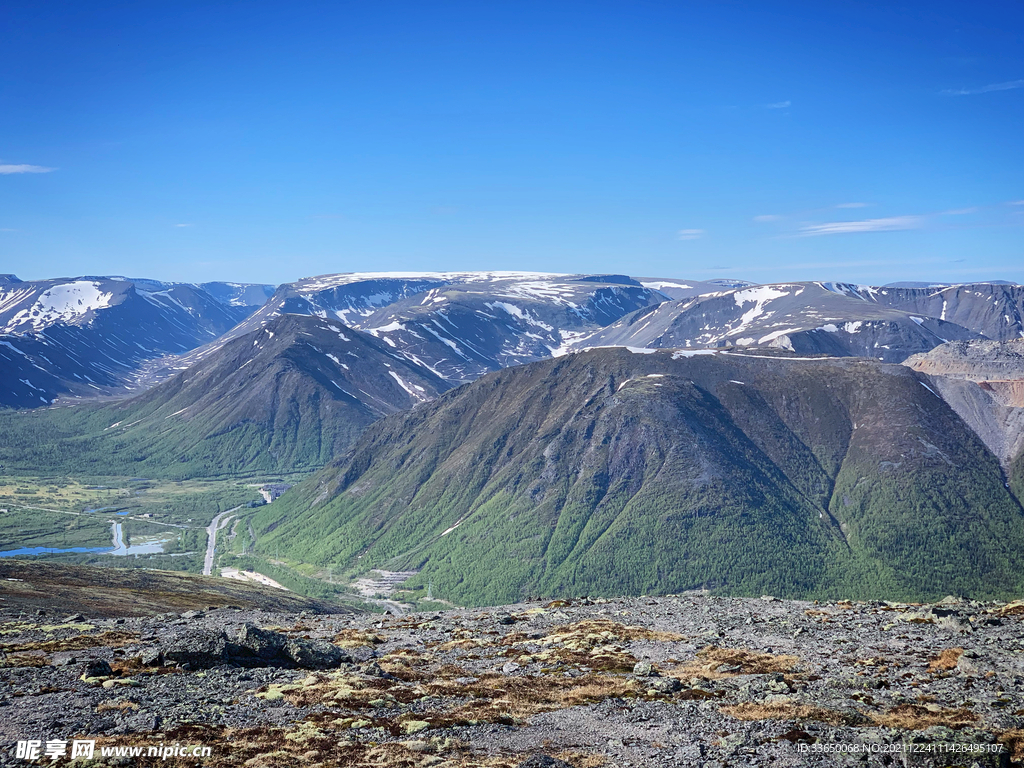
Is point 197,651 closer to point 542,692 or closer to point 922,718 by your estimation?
point 542,692

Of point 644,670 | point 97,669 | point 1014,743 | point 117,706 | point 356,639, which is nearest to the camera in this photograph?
point 1014,743

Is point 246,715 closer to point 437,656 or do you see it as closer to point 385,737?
point 385,737

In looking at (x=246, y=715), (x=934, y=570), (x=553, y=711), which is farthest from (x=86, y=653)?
(x=934, y=570)

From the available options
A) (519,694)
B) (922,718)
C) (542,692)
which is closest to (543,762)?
(519,694)

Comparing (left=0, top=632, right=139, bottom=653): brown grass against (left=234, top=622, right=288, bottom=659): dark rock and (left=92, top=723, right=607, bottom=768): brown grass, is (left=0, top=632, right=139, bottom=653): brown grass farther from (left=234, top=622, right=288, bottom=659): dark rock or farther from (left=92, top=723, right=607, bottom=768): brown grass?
(left=92, top=723, right=607, bottom=768): brown grass

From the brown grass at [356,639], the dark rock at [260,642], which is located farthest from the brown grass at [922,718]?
the brown grass at [356,639]

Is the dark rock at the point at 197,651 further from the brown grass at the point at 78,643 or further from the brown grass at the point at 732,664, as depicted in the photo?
the brown grass at the point at 732,664

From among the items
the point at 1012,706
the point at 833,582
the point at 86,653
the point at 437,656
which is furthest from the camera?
the point at 833,582
